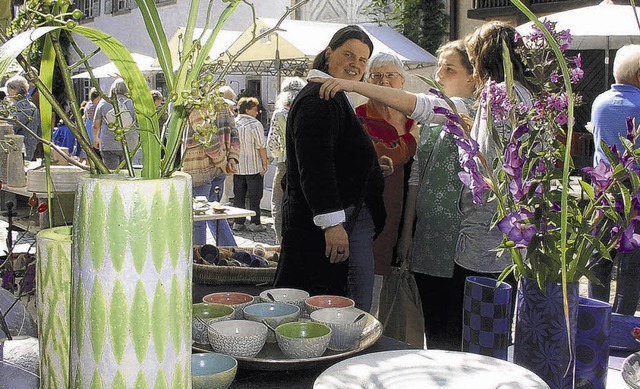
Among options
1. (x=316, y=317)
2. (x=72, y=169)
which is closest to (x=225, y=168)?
(x=72, y=169)

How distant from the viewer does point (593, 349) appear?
1.09 metres

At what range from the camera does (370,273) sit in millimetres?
2400

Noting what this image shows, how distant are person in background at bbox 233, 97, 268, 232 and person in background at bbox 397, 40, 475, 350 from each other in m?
4.39

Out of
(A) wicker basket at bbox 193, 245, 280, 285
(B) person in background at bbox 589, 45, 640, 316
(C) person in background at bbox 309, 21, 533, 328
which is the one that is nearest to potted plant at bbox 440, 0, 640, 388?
(C) person in background at bbox 309, 21, 533, 328

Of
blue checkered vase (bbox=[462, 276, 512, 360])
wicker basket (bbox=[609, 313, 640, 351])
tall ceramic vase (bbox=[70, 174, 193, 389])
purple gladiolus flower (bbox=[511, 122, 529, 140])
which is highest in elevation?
purple gladiolus flower (bbox=[511, 122, 529, 140])

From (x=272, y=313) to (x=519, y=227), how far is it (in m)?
0.51

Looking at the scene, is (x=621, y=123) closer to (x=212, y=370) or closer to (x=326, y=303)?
(x=326, y=303)

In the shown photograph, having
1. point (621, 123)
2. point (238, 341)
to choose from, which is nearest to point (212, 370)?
point (238, 341)

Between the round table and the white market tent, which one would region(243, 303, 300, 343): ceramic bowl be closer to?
the round table

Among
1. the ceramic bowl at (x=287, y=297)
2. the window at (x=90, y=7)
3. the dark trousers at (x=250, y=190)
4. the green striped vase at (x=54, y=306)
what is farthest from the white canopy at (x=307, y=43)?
the window at (x=90, y=7)

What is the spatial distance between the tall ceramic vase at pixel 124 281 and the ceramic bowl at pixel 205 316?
0.49m

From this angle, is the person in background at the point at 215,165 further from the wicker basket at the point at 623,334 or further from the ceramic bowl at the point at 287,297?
the wicker basket at the point at 623,334

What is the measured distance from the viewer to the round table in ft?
3.30

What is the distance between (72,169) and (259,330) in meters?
2.68
